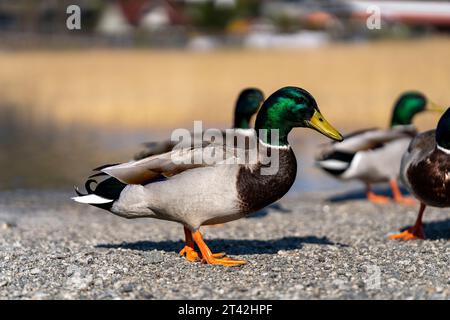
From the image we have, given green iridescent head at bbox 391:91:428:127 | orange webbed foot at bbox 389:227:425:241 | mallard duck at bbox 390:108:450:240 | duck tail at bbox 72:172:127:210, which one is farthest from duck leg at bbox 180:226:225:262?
green iridescent head at bbox 391:91:428:127

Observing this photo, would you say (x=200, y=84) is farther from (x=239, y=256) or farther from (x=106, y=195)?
(x=106, y=195)

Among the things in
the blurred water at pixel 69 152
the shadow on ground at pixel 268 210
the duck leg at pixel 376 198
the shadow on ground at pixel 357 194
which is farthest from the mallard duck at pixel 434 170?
the blurred water at pixel 69 152

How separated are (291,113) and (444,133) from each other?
1553 millimetres

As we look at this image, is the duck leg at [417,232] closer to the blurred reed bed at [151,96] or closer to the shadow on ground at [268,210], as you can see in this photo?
the shadow on ground at [268,210]

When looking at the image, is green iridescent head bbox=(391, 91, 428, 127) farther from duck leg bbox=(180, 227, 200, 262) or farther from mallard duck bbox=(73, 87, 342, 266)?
duck leg bbox=(180, 227, 200, 262)

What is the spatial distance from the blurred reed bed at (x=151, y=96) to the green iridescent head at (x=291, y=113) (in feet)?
21.7

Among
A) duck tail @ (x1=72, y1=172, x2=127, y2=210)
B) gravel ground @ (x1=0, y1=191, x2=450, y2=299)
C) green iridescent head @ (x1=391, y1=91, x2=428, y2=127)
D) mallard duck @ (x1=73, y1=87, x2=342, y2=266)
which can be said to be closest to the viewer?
gravel ground @ (x1=0, y1=191, x2=450, y2=299)

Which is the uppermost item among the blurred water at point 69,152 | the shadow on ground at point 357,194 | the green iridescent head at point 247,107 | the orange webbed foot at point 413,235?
the green iridescent head at point 247,107

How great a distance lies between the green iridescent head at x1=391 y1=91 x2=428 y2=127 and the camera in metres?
10.1

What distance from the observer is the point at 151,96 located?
2289 centimetres

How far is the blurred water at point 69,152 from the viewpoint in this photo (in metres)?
12.6

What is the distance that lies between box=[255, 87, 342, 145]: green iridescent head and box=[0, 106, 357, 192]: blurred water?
626cm
